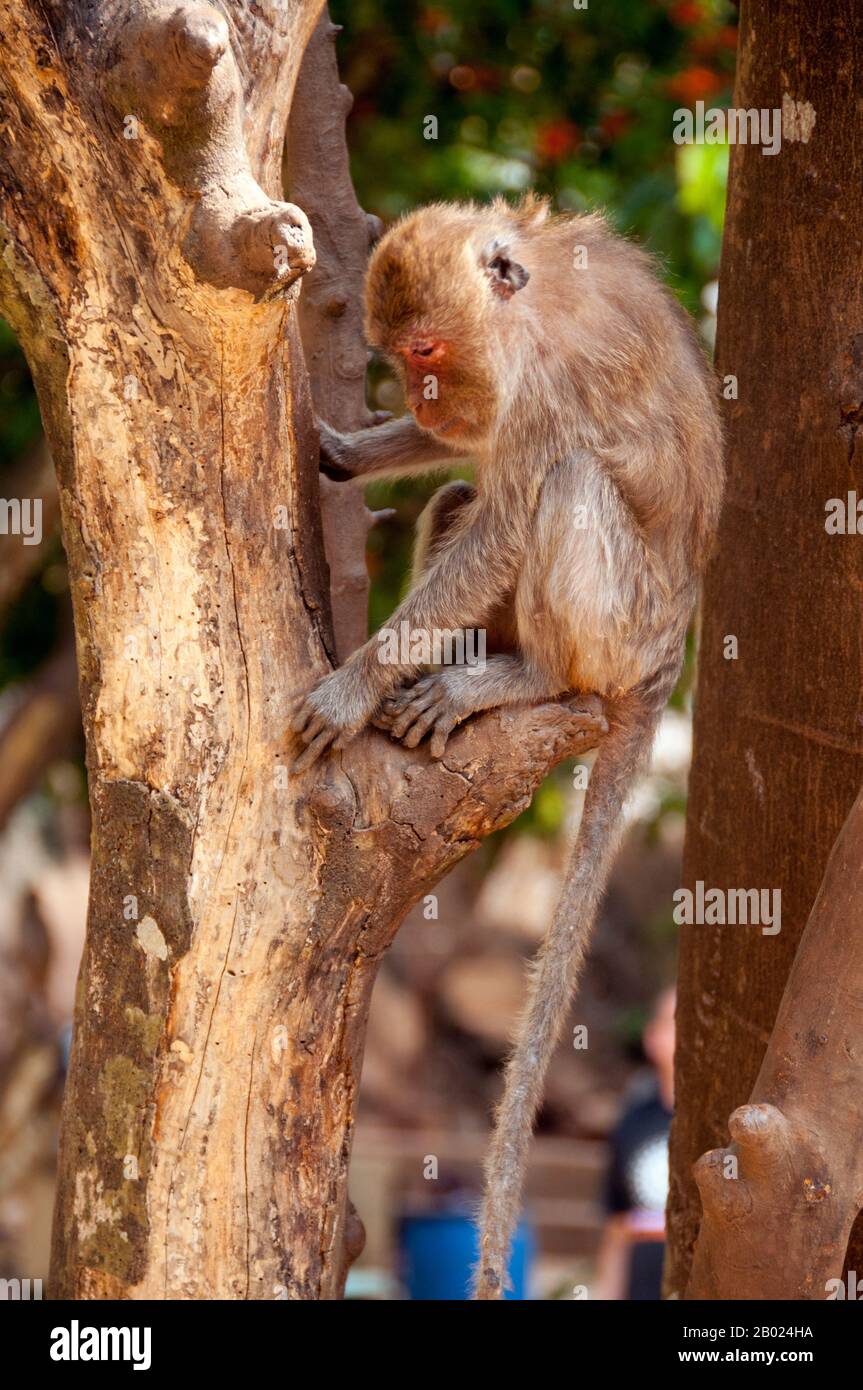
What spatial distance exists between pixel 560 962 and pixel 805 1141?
32.4 inches

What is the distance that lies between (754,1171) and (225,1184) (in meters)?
1.02

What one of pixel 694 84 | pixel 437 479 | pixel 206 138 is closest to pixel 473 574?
pixel 206 138

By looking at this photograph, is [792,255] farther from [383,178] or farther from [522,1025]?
[383,178]

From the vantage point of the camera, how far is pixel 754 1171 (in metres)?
2.77

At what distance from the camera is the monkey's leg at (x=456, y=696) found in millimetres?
3186

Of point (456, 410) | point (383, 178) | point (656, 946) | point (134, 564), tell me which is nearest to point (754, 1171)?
point (134, 564)

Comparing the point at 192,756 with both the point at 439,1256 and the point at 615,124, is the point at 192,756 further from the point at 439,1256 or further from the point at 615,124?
the point at 439,1256

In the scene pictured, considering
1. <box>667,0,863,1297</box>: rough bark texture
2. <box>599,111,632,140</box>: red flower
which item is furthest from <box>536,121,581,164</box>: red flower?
<box>667,0,863,1297</box>: rough bark texture

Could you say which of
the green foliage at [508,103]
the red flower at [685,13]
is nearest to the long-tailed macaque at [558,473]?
the green foliage at [508,103]

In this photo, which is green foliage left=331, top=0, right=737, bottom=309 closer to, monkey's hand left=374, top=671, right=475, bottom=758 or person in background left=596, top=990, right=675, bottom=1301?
monkey's hand left=374, top=671, right=475, bottom=758

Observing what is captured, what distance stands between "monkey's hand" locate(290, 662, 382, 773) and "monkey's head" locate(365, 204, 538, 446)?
3.05 ft

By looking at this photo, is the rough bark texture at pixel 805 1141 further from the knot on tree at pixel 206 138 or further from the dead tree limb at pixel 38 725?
the dead tree limb at pixel 38 725

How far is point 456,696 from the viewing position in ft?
10.8

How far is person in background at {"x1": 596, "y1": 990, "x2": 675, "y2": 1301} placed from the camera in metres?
6.36
